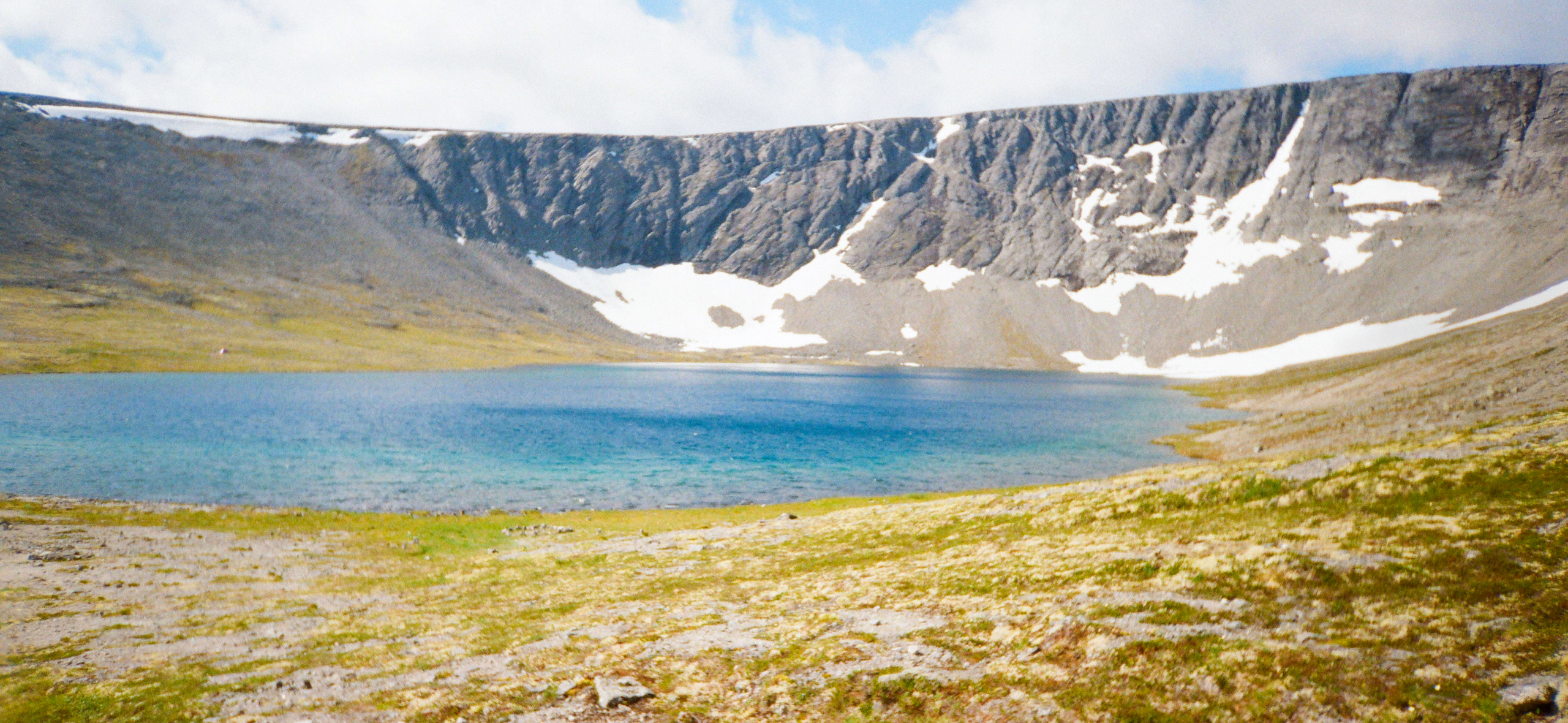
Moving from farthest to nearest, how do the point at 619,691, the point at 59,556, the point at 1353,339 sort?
1. the point at 1353,339
2. the point at 59,556
3. the point at 619,691

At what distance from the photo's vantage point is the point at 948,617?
54.9ft

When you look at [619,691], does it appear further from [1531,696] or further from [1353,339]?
[1353,339]

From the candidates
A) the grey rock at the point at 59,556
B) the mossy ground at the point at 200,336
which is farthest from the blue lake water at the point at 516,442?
the grey rock at the point at 59,556

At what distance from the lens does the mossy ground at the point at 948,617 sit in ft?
38.8

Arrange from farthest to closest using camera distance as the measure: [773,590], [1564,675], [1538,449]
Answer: [773,590], [1538,449], [1564,675]

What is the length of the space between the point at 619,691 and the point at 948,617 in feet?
24.1

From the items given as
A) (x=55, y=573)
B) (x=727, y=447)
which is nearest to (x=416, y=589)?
(x=55, y=573)

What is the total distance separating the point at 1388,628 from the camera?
12.2 meters

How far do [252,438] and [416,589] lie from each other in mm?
54255

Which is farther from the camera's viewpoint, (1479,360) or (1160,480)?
(1479,360)

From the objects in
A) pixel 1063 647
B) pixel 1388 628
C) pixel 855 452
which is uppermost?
pixel 1388 628

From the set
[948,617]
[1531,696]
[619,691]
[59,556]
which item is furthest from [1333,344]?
[59,556]

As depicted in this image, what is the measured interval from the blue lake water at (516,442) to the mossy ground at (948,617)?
23.5 meters

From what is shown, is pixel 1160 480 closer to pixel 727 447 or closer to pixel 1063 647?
pixel 1063 647
